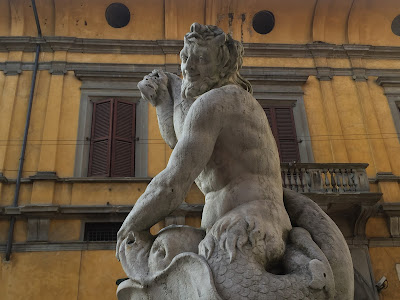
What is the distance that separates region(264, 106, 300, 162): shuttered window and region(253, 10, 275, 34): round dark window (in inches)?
91.9

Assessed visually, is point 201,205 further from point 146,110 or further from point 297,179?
point 146,110

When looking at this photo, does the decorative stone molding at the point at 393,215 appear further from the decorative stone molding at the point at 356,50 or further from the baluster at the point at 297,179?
the decorative stone molding at the point at 356,50

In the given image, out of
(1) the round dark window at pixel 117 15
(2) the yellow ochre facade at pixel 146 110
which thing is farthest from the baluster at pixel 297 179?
(1) the round dark window at pixel 117 15

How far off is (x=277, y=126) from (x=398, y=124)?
9.40ft

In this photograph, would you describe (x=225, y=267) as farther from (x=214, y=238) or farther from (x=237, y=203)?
(x=237, y=203)

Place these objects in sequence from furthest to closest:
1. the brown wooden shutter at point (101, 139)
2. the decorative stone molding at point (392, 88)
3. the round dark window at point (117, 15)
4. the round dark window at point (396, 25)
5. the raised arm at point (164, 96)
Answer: the round dark window at point (396, 25), the round dark window at point (117, 15), the decorative stone molding at point (392, 88), the brown wooden shutter at point (101, 139), the raised arm at point (164, 96)

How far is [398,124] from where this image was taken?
10750 mm

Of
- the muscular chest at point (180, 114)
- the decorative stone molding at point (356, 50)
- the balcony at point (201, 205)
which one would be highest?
the decorative stone molding at point (356, 50)

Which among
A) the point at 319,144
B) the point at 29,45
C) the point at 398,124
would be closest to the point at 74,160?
the point at 29,45

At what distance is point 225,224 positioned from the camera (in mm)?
1662

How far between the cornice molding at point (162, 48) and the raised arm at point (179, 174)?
9.73 m

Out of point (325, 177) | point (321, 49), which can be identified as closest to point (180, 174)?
point (325, 177)

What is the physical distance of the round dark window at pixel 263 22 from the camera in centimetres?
1198

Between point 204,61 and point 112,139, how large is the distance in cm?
831
